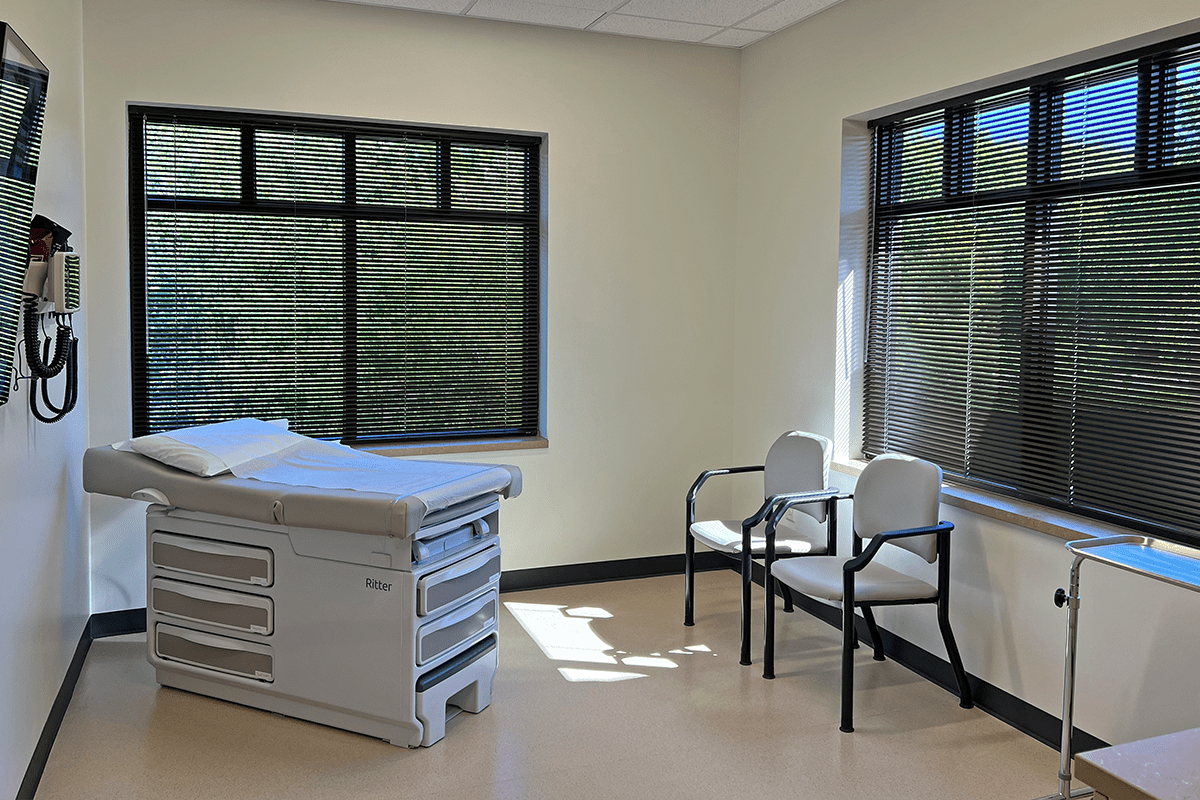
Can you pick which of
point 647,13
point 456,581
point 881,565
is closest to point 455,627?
point 456,581

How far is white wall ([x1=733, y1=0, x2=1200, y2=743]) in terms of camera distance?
2.96 meters

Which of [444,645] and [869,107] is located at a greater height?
[869,107]

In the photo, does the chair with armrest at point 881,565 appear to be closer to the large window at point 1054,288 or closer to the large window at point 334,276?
the large window at point 1054,288

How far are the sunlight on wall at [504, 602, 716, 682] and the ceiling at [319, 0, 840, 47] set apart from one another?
2.90 m

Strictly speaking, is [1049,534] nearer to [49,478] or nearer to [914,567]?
[914,567]

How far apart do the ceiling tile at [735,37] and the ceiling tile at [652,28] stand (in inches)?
2.5

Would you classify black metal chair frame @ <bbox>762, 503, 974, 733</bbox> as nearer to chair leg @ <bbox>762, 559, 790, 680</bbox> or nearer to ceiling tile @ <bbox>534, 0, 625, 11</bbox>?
chair leg @ <bbox>762, 559, 790, 680</bbox>

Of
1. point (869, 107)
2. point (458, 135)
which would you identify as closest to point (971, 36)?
point (869, 107)

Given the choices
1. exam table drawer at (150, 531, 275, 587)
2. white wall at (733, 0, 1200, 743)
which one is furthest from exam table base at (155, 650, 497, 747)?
white wall at (733, 0, 1200, 743)

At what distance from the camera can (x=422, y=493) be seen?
3.07 meters

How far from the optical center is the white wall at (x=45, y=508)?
2.61 metres

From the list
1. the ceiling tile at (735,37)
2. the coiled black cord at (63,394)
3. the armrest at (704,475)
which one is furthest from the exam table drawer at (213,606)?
the ceiling tile at (735,37)

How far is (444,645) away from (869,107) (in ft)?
9.62

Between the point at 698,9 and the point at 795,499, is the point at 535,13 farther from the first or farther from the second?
the point at 795,499
